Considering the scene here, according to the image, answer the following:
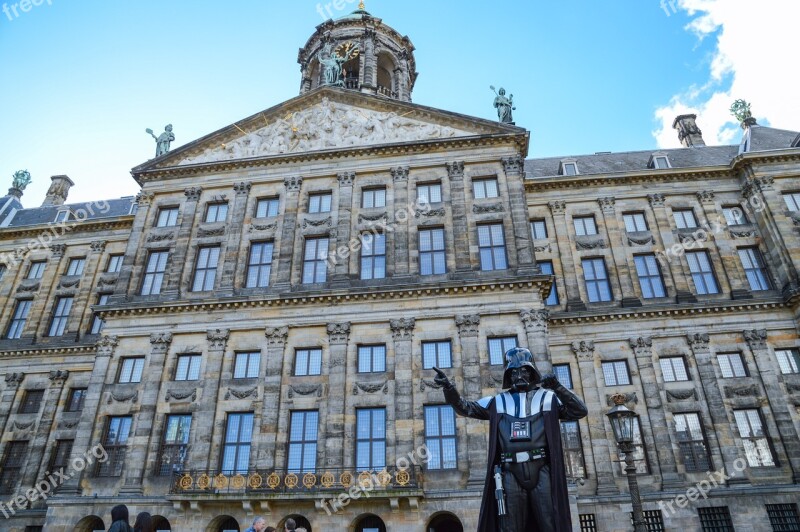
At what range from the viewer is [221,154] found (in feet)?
105

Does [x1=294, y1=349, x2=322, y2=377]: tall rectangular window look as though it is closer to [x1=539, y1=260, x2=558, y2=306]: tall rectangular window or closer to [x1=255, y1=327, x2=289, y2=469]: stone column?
[x1=255, y1=327, x2=289, y2=469]: stone column

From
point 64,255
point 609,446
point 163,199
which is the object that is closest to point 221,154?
point 163,199

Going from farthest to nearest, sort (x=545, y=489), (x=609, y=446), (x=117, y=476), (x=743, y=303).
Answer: (x=743, y=303) → (x=609, y=446) → (x=117, y=476) → (x=545, y=489)

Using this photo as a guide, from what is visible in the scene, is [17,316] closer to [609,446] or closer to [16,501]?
[16,501]

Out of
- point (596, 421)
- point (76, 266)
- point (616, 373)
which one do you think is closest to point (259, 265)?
point (76, 266)

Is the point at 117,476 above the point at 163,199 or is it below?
below

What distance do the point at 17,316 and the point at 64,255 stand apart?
16.2 feet

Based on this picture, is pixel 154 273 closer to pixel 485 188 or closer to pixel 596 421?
pixel 485 188

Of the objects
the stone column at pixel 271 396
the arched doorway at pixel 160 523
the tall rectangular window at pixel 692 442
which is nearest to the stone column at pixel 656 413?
the tall rectangular window at pixel 692 442

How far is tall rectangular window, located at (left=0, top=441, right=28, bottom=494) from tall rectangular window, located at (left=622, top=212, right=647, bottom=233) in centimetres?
3823

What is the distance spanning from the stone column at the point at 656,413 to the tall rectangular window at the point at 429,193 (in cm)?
1317

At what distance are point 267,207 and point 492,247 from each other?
12.9 meters

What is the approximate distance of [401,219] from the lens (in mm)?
28297

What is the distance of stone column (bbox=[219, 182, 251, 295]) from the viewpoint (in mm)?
27723
